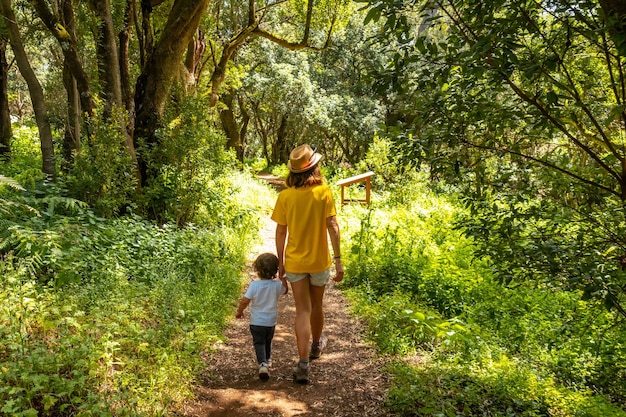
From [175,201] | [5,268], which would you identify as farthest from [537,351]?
[175,201]

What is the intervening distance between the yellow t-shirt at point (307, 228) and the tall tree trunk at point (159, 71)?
5501mm

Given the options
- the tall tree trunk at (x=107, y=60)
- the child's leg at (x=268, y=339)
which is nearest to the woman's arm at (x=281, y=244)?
the child's leg at (x=268, y=339)

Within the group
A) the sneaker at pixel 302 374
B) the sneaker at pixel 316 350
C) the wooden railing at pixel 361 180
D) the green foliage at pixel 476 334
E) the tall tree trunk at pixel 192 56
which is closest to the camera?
the green foliage at pixel 476 334

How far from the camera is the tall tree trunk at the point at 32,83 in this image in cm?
635

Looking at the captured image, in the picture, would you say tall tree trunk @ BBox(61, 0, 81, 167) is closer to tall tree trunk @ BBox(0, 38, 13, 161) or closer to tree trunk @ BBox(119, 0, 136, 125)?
tree trunk @ BBox(119, 0, 136, 125)

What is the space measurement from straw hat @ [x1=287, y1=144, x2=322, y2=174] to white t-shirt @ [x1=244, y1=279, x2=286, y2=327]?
1.09 metres

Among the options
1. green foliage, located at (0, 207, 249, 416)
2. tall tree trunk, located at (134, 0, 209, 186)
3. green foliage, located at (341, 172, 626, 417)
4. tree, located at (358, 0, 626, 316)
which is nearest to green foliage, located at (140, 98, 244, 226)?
tall tree trunk, located at (134, 0, 209, 186)

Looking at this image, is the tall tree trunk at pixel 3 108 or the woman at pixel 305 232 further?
the tall tree trunk at pixel 3 108

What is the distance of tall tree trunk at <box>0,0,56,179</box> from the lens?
6352mm

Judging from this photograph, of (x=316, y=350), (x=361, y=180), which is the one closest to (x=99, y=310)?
(x=316, y=350)

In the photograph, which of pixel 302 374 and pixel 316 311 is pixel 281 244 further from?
pixel 302 374

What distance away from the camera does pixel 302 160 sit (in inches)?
160

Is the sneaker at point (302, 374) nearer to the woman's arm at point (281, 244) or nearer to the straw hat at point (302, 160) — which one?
the woman's arm at point (281, 244)

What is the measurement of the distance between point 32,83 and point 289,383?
5660 mm
